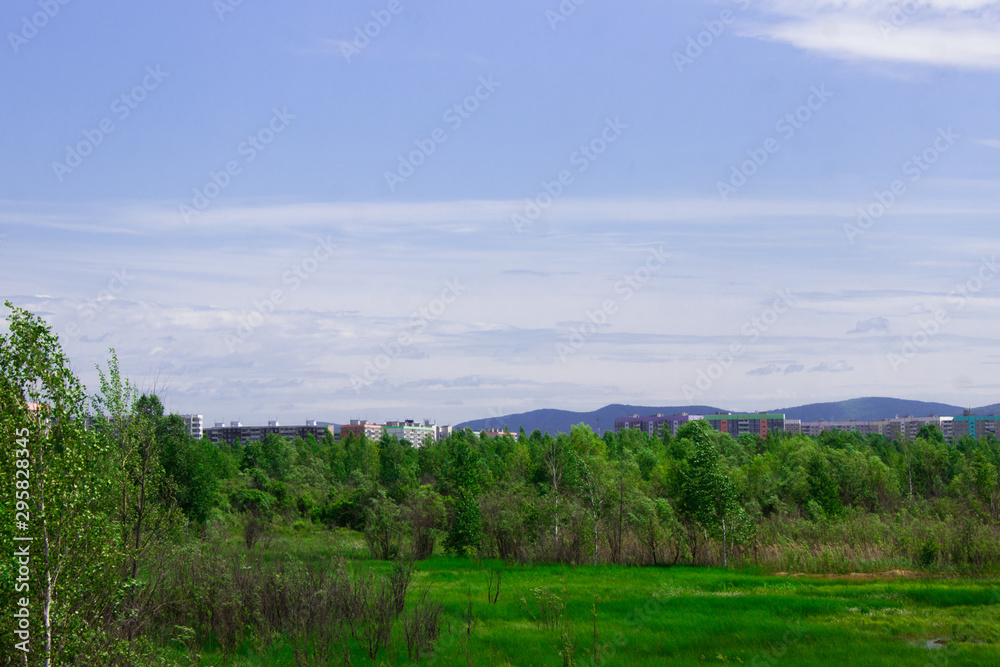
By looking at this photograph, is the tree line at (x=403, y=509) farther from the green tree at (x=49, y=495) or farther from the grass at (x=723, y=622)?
the grass at (x=723, y=622)

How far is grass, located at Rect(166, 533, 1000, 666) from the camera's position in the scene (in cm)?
1694

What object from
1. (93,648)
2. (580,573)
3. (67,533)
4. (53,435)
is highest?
(53,435)

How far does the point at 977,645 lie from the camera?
1644 cm

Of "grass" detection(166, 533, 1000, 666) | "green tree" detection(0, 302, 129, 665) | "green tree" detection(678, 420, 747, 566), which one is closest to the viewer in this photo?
"green tree" detection(0, 302, 129, 665)

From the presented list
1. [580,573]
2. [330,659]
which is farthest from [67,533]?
[580,573]

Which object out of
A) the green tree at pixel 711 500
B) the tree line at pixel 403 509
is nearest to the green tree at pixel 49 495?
the tree line at pixel 403 509

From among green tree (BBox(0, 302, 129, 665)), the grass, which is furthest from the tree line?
the grass

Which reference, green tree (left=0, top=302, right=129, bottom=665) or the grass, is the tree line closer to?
green tree (left=0, top=302, right=129, bottom=665)

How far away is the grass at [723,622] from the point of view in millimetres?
16938

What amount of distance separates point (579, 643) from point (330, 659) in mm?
5370

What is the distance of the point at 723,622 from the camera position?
64.5ft

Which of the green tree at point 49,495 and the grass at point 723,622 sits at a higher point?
the green tree at point 49,495

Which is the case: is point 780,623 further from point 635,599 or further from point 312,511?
point 312,511

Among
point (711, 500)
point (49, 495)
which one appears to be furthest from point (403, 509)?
point (49, 495)
